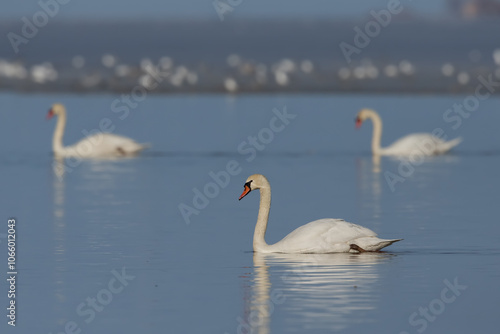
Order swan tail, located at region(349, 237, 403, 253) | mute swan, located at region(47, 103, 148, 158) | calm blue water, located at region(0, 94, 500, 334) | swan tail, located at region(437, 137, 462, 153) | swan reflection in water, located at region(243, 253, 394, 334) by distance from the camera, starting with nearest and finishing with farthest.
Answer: swan reflection in water, located at region(243, 253, 394, 334)
calm blue water, located at region(0, 94, 500, 334)
swan tail, located at region(349, 237, 403, 253)
mute swan, located at region(47, 103, 148, 158)
swan tail, located at region(437, 137, 462, 153)

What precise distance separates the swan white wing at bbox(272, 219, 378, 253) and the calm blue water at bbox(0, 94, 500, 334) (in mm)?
97

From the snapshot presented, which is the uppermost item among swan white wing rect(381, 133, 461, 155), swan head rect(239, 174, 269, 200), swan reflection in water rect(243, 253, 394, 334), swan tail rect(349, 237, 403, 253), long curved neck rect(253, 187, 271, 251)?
swan white wing rect(381, 133, 461, 155)

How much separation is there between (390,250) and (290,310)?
10.1 feet

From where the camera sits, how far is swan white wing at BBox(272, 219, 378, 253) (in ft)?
41.2

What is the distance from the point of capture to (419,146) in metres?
23.0

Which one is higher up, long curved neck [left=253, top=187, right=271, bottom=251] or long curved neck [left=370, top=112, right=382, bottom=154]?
long curved neck [left=370, top=112, right=382, bottom=154]

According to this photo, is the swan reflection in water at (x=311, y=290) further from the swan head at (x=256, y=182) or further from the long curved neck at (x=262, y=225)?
the swan head at (x=256, y=182)

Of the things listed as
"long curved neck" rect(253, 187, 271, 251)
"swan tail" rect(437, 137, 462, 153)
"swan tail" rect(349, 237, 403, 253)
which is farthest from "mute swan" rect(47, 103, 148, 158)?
"swan tail" rect(349, 237, 403, 253)

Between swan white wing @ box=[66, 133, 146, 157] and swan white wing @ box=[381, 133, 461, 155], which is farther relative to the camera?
swan white wing @ box=[66, 133, 146, 157]

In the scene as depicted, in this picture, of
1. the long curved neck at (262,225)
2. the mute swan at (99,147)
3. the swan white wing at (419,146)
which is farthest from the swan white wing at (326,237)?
the mute swan at (99,147)

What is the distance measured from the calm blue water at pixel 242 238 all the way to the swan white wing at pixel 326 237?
3.8 inches

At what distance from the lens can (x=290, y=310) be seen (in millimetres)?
10047

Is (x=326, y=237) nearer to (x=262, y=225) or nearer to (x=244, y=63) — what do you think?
(x=262, y=225)

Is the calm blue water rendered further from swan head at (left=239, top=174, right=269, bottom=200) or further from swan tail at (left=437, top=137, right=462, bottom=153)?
swan head at (left=239, top=174, right=269, bottom=200)
